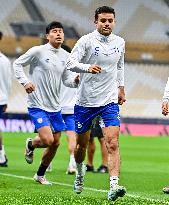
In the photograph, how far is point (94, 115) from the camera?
863 centimetres

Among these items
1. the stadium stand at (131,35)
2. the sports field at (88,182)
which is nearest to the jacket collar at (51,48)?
the sports field at (88,182)

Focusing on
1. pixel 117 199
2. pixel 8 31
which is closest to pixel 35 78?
pixel 117 199

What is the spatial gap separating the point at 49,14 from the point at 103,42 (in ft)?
94.1

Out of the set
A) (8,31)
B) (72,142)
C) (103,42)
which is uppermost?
(8,31)

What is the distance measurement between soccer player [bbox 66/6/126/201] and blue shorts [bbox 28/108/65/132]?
1.77 meters

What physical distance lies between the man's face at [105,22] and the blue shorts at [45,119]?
7.89 ft

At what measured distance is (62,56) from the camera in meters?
11.0

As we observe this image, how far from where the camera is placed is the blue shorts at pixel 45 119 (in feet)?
34.6

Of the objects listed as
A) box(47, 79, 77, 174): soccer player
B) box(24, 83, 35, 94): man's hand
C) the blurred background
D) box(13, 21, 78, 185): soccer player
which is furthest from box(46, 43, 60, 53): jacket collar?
the blurred background

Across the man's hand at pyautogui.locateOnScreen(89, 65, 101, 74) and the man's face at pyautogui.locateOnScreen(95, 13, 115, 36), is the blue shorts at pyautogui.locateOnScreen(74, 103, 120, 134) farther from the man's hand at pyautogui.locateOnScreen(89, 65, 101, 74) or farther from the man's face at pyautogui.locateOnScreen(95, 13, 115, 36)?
the man's face at pyautogui.locateOnScreen(95, 13, 115, 36)

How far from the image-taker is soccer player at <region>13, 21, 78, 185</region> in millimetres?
10602

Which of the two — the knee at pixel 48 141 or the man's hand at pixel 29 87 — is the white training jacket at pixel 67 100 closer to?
the knee at pixel 48 141

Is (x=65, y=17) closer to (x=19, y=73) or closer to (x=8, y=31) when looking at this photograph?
(x=8, y=31)

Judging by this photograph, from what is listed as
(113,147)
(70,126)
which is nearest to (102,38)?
(113,147)
